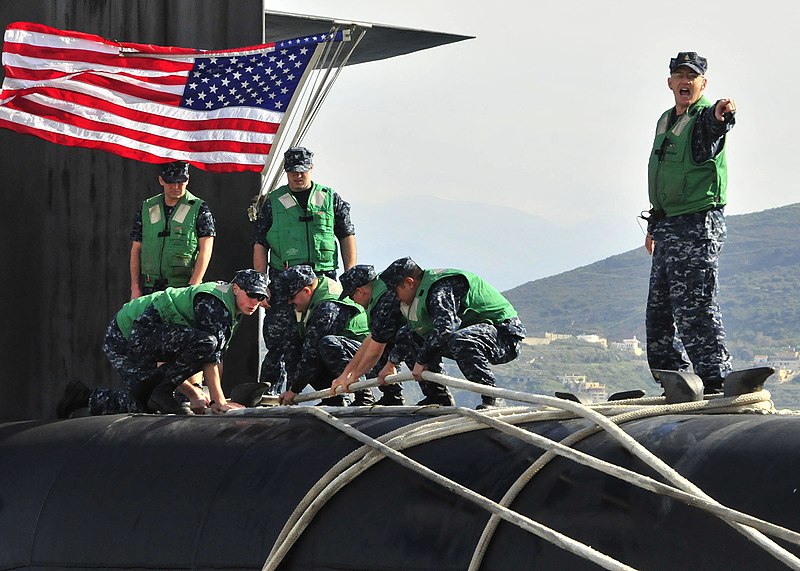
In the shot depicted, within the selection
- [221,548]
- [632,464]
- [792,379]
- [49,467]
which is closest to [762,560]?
[632,464]

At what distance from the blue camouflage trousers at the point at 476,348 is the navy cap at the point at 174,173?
226cm

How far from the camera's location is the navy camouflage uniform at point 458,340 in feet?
27.6

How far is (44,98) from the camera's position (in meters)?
10.2

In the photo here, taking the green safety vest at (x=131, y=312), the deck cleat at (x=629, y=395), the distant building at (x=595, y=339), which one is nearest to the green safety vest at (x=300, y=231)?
the green safety vest at (x=131, y=312)

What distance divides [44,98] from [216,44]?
145 centimetres

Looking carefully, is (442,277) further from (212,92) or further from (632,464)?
(632,464)

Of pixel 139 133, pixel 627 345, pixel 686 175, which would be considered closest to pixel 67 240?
pixel 139 133

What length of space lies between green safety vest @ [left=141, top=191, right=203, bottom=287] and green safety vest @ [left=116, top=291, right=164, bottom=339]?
2.72 feet

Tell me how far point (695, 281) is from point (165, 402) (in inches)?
118

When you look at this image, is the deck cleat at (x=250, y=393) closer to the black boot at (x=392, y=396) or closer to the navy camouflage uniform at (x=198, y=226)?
the black boot at (x=392, y=396)

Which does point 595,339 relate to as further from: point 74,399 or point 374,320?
point 74,399

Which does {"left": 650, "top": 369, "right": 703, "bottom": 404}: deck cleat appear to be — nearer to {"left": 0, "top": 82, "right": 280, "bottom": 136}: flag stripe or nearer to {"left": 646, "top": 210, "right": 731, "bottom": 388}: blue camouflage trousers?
{"left": 646, "top": 210, "right": 731, "bottom": 388}: blue camouflage trousers

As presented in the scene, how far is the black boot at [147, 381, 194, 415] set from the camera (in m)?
7.61

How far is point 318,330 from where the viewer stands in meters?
9.84
